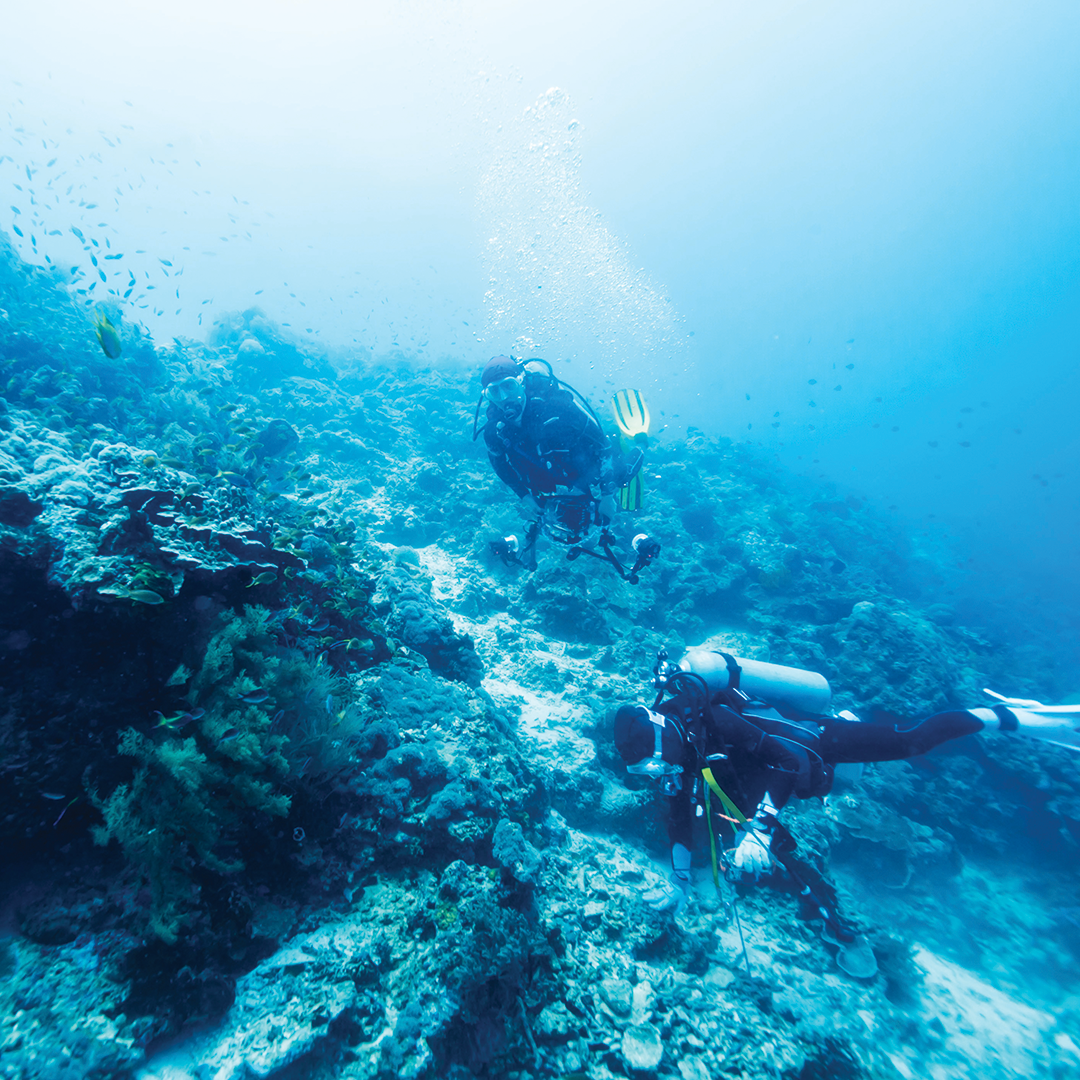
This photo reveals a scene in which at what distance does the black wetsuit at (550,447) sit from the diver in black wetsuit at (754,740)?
2.52 m

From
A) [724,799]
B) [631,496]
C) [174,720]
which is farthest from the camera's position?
[631,496]

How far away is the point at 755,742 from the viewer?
13.3 ft

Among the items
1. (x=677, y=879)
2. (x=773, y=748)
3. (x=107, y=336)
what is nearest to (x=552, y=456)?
(x=773, y=748)

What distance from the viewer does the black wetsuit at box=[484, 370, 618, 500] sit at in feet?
19.3

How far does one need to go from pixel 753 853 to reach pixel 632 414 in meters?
6.34

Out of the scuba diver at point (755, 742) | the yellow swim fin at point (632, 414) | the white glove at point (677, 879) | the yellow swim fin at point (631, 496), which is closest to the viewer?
the scuba diver at point (755, 742)

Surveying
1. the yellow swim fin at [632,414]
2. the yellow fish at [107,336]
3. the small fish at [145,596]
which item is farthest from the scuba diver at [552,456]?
the yellow fish at [107,336]

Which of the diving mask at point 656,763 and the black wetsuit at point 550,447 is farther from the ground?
the black wetsuit at point 550,447

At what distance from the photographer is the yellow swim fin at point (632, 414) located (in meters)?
7.67

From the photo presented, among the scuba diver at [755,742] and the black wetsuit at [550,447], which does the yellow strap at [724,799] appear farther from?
the black wetsuit at [550,447]

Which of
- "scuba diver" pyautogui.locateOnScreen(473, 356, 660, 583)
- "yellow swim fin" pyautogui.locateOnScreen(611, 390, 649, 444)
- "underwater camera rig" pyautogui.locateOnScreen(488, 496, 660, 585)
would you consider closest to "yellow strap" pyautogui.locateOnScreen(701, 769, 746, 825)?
"scuba diver" pyautogui.locateOnScreen(473, 356, 660, 583)

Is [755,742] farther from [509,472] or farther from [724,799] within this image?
[509,472]

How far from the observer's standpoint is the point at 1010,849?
7242 millimetres

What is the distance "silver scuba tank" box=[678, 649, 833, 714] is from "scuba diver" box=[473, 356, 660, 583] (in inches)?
48.5
